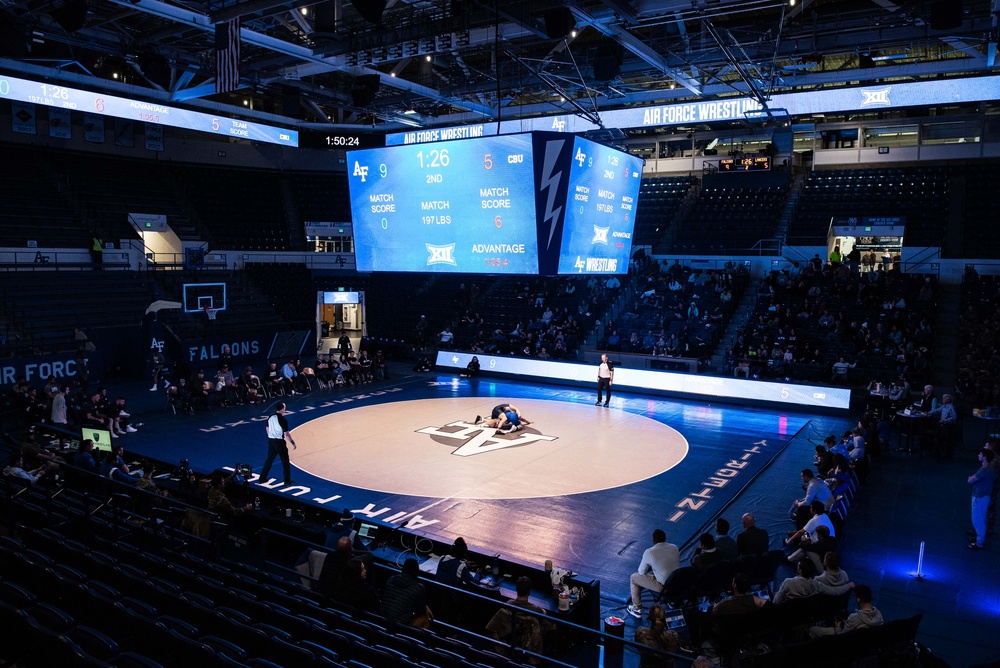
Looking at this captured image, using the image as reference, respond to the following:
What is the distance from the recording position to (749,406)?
1983 centimetres

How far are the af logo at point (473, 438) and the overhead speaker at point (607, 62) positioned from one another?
1023cm

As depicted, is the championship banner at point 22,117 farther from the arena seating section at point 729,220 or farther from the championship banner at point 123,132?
the arena seating section at point 729,220

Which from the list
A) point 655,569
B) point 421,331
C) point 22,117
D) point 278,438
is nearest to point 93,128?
point 22,117

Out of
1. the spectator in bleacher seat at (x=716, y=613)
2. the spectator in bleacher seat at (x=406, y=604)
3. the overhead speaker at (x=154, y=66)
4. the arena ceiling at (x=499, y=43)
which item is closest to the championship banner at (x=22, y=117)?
the arena ceiling at (x=499, y=43)

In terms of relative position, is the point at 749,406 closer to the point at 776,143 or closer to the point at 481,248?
the point at 481,248

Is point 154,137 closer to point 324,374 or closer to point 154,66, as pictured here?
point 154,66

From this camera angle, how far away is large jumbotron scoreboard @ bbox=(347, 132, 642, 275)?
47.8ft

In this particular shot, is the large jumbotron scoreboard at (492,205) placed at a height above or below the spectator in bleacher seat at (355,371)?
above

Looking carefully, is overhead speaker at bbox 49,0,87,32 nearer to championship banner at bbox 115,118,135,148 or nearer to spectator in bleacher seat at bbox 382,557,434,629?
spectator in bleacher seat at bbox 382,557,434,629

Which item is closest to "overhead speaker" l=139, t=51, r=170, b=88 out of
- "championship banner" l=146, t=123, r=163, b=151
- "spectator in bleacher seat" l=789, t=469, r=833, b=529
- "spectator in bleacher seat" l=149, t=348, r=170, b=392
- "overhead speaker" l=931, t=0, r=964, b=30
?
"spectator in bleacher seat" l=149, t=348, r=170, b=392

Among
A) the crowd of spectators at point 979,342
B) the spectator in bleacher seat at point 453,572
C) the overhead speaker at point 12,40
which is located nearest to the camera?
the spectator in bleacher seat at point 453,572

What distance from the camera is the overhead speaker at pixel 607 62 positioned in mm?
19562

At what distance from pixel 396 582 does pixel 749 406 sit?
15528 millimetres

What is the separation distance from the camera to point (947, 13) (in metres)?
15.0
